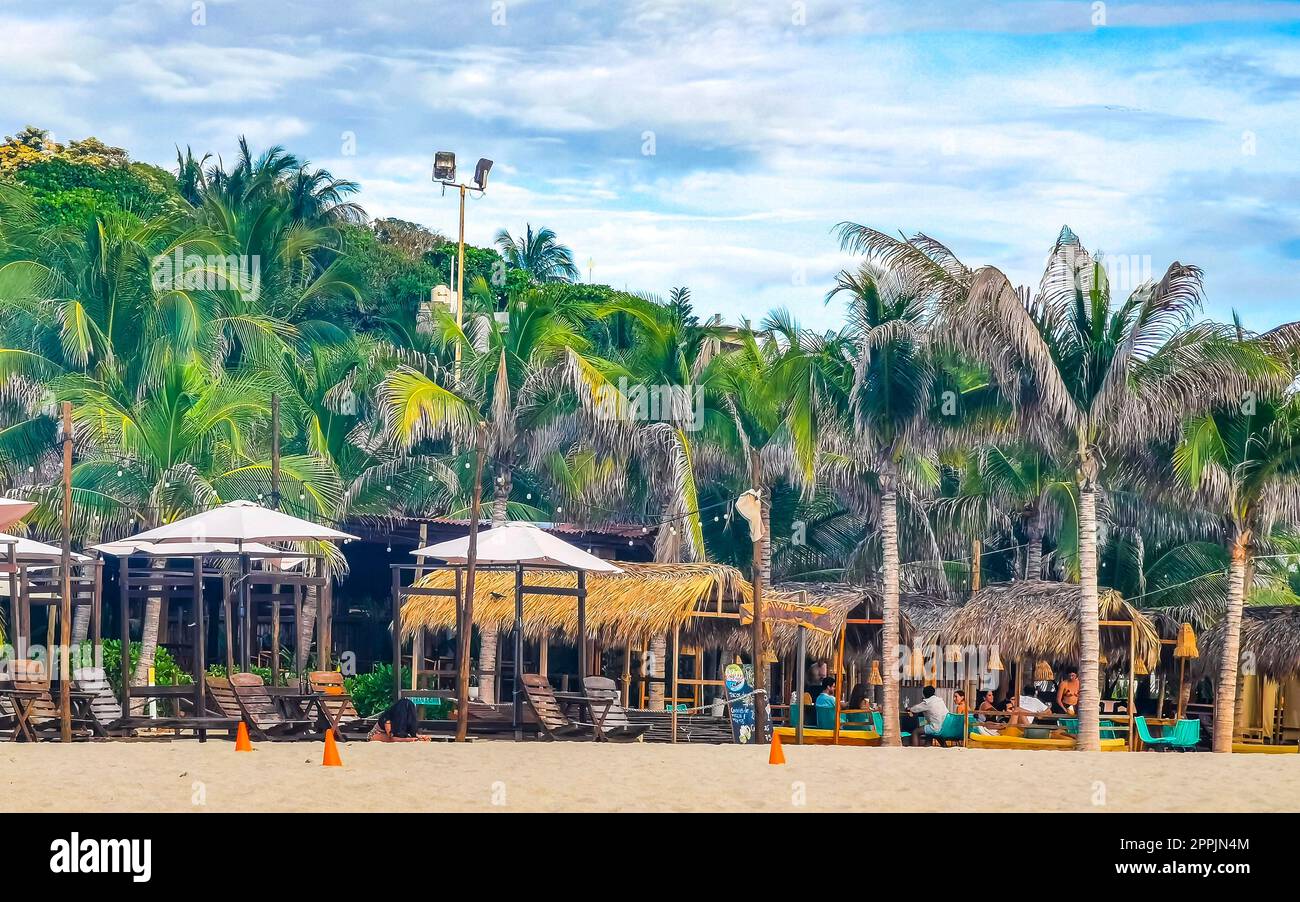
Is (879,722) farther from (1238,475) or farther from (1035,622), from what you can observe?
(1238,475)

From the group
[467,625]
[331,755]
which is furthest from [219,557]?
[331,755]

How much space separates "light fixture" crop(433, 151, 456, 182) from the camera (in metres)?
38.5

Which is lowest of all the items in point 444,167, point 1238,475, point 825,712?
point 825,712

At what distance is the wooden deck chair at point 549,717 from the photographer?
68.7 feet

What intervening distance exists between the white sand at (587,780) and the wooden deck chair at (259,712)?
32cm

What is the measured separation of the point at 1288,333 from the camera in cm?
2452

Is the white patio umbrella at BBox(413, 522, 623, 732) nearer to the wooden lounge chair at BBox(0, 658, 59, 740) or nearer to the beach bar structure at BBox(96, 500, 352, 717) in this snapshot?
the beach bar structure at BBox(96, 500, 352, 717)

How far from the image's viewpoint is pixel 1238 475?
25.6 meters

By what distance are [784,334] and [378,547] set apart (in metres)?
8.35

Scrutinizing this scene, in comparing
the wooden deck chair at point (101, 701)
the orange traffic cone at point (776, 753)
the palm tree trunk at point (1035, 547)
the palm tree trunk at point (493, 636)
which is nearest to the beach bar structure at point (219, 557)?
the wooden deck chair at point (101, 701)

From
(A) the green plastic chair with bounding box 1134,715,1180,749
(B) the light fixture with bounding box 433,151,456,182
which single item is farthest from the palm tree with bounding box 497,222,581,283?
(A) the green plastic chair with bounding box 1134,715,1180,749

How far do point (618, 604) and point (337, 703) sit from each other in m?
5.47

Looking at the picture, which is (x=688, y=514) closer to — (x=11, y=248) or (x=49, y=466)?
(x=49, y=466)
